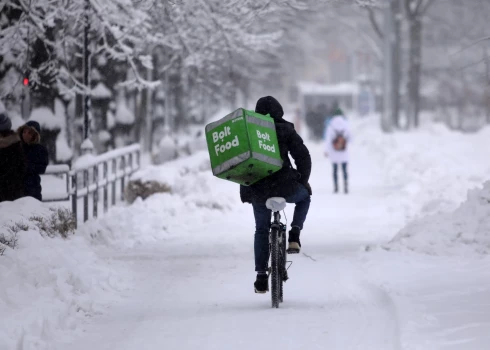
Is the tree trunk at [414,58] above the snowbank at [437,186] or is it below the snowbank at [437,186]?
above

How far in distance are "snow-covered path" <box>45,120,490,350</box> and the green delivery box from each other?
1.30 m

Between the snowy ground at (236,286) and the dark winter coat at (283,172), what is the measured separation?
1072 mm

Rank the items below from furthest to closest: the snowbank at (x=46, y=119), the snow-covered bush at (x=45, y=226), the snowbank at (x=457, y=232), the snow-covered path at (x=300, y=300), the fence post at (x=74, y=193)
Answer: the snowbank at (x=46, y=119), the fence post at (x=74, y=193), the snowbank at (x=457, y=232), the snow-covered bush at (x=45, y=226), the snow-covered path at (x=300, y=300)

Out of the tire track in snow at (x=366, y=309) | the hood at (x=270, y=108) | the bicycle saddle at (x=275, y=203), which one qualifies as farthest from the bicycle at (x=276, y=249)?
the hood at (x=270, y=108)

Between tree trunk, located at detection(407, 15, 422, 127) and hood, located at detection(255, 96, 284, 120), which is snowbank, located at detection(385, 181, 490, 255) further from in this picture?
tree trunk, located at detection(407, 15, 422, 127)

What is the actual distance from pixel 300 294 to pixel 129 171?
41.0 feet

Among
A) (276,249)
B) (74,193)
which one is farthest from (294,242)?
(74,193)

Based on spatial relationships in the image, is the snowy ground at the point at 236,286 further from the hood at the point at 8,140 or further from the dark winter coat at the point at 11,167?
the hood at the point at 8,140

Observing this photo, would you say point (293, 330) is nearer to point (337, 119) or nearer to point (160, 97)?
point (337, 119)

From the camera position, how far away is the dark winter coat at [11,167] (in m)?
12.5

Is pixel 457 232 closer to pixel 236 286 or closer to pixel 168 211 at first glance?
pixel 236 286

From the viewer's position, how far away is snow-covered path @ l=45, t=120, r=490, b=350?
7.49 meters

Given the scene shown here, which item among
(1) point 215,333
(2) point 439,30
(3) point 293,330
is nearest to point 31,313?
(1) point 215,333

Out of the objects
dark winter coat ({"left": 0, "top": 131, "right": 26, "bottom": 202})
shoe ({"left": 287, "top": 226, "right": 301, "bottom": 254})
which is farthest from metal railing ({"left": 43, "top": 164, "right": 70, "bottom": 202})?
shoe ({"left": 287, "top": 226, "right": 301, "bottom": 254})
